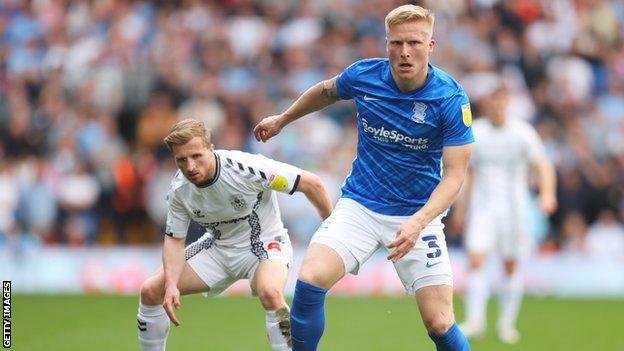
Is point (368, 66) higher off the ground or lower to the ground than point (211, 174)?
higher

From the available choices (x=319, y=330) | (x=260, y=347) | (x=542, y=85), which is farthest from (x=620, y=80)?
(x=319, y=330)

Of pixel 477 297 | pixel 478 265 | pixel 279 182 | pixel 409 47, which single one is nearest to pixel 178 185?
pixel 279 182

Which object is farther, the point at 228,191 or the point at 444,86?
the point at 228,191

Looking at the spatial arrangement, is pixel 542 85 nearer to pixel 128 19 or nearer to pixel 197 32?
pixel 197 32

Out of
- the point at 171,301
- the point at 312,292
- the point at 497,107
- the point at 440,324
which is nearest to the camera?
the point at 312,292

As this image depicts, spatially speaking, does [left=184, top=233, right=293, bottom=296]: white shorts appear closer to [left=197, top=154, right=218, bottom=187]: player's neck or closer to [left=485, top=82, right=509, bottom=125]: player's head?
[left=197, top=154, right=218, bottom=187]: player's neck

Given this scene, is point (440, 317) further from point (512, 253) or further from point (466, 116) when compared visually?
point (512, 253)

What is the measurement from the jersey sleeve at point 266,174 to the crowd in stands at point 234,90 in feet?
27.3

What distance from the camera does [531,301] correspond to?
16469 mm

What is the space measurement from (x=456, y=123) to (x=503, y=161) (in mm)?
5586

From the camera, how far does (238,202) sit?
897 cm

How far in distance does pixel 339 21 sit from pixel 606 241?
5746 millimetres

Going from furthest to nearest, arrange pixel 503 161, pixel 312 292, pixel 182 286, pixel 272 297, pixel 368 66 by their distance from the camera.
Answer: pixel 503 161, pixel 182 286, pixel 272 297, pixel 368 66, pixel 312 292

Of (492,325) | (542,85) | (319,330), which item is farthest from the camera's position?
(542,85)
